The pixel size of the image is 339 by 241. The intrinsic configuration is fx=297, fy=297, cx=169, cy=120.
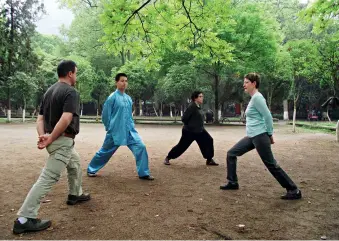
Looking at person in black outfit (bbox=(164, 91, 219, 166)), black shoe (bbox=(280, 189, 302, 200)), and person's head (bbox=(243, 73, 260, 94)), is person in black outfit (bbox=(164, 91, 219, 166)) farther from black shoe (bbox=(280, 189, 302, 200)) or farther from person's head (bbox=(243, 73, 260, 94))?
black shoe (bbox=(280, 189, 302, 200))

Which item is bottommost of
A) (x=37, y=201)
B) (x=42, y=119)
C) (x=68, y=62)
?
(x=37, y=201)

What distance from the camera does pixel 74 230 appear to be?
3.33 meters

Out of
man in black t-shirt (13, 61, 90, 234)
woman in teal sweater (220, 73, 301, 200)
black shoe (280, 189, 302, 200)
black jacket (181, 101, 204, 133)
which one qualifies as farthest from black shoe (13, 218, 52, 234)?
black jacket (181, 101, 204, 133)

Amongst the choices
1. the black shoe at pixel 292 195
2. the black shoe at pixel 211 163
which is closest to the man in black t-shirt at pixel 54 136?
the black shoe at pixel 292 195

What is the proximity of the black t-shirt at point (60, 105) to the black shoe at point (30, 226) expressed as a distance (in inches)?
41.5

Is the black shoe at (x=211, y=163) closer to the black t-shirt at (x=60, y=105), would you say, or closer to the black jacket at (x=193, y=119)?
the black jacket at (x=193, y=119)

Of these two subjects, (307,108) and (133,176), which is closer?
(133,176)

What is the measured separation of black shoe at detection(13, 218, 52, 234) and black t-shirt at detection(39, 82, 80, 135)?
1055 millimetres

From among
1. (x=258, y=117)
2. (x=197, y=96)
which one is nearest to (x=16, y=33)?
(x=197, y=96)

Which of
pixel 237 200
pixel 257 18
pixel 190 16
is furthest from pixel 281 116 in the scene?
pixel 237 200

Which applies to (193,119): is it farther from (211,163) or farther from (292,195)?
(292,195)

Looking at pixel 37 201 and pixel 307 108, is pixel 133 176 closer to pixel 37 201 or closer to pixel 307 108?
pixel 37 201

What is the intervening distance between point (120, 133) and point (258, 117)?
8.33 ft

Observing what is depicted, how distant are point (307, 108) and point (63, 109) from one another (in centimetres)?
3795
